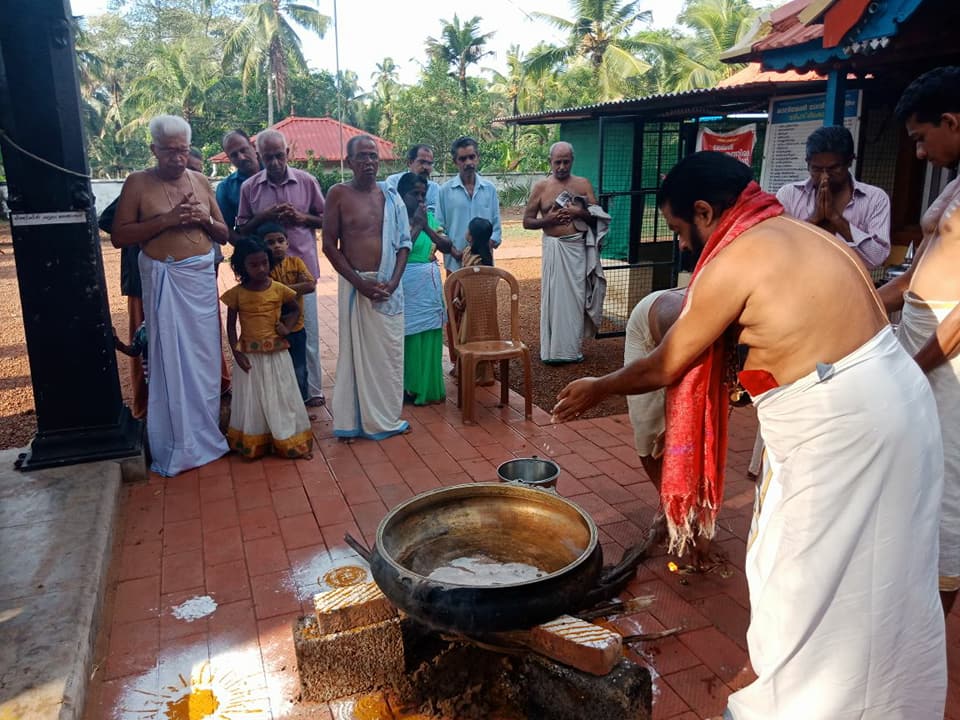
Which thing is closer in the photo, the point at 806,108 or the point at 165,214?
the point at 165,214

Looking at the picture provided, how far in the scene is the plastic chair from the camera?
17.7 ft

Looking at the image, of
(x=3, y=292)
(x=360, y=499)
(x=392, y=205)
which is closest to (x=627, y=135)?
(x=392, y=205)

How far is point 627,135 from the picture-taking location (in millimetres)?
9344

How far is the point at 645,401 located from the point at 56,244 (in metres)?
3.31

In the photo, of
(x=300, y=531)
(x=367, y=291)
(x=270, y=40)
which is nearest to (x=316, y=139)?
(x=270, y=40)

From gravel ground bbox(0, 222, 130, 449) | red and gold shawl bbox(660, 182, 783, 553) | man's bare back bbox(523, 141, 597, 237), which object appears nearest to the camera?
red and gold shawl bbox(660, 182, 783, 553)

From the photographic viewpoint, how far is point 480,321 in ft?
18.7

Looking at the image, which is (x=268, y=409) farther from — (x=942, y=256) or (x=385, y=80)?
(x=385, y=80)

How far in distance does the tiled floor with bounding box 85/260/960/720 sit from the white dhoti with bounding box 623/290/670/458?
0.52 m

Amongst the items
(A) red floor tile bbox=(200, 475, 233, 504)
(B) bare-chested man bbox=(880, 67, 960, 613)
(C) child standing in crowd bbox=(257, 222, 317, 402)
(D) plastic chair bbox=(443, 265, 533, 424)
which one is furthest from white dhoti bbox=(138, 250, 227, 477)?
(B) bare-chested man bbox=(880, 67, 960, 613)

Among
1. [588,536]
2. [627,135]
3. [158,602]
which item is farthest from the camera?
[627,135]

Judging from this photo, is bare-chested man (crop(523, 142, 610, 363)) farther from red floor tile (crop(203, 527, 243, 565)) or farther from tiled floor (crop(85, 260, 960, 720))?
red floor tile (crop(203, 527, 243, 565))

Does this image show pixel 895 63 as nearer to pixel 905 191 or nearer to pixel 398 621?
pixel 905 191

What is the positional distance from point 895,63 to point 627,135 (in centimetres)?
416
